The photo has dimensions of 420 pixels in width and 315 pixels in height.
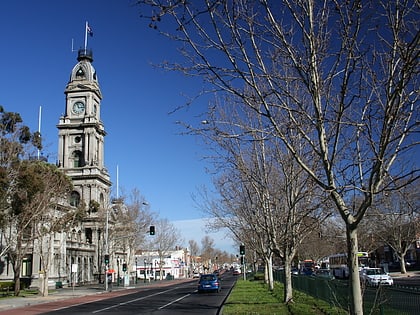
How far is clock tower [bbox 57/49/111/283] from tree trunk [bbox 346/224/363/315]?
71140 millimetres

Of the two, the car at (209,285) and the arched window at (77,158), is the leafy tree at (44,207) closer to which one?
the car at (209,285)

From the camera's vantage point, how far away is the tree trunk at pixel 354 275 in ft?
24.1

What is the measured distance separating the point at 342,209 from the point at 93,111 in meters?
81.5

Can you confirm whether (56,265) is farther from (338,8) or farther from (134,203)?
(338,8)

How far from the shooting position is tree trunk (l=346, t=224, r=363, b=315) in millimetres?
7340

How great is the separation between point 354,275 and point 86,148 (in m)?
78.3

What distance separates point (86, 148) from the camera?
8225cm

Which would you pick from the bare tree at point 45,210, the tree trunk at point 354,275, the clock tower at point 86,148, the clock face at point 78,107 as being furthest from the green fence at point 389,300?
the clock face at point 78,107

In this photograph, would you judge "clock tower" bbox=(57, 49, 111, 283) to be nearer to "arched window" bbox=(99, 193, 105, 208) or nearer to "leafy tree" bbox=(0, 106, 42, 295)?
"arched window" bbox=(99, 193, 105, 208)

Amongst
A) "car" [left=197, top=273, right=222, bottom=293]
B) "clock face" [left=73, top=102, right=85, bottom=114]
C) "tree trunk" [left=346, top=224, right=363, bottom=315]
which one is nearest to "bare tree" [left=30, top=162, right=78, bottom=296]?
"car" [left=197, top=273, right=222, bottom=293]

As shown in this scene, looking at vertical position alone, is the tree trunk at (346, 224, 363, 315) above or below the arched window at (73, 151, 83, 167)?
below

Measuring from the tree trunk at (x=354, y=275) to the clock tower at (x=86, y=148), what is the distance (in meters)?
71.1

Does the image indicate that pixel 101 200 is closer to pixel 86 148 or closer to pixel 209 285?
pixel 86 148

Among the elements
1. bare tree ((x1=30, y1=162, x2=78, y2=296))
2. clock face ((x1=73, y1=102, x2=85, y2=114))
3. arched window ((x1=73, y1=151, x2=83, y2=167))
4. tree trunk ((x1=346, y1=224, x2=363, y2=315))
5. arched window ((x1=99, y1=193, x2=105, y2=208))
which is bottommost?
tree trunk ((x1=346, y1=224, x2=363, y2=315))
